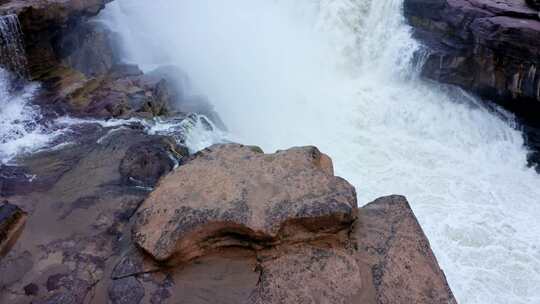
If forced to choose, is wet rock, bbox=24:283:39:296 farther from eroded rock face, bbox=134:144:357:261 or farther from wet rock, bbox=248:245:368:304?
wet rock, bbox=248:245:368:304

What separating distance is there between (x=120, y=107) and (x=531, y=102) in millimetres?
8136

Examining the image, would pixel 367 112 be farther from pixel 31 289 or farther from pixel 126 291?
pixel 31 289

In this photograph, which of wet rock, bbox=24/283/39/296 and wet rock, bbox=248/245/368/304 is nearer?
wet rock, bbox=248/245/368/304

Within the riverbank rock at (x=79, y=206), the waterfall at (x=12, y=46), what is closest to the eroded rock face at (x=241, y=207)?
the riverbank rock at (x=79, y=206)

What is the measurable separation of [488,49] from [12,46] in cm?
920

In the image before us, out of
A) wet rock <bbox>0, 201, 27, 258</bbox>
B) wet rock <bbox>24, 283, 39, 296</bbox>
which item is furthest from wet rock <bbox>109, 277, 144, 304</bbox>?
wet rock <bbox>0, 201, 27, 258</bbox>

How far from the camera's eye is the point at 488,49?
324 inches

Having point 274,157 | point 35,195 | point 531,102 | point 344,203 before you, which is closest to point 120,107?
point 35,195

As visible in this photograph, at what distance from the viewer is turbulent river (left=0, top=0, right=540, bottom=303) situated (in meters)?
6.25

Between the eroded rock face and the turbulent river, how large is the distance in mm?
2552

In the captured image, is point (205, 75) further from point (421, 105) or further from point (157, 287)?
point (157, 287)

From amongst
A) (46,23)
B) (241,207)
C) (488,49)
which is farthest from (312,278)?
(488,49)

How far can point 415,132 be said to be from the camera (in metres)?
8.79

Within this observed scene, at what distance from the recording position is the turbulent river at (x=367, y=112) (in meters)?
6.25
